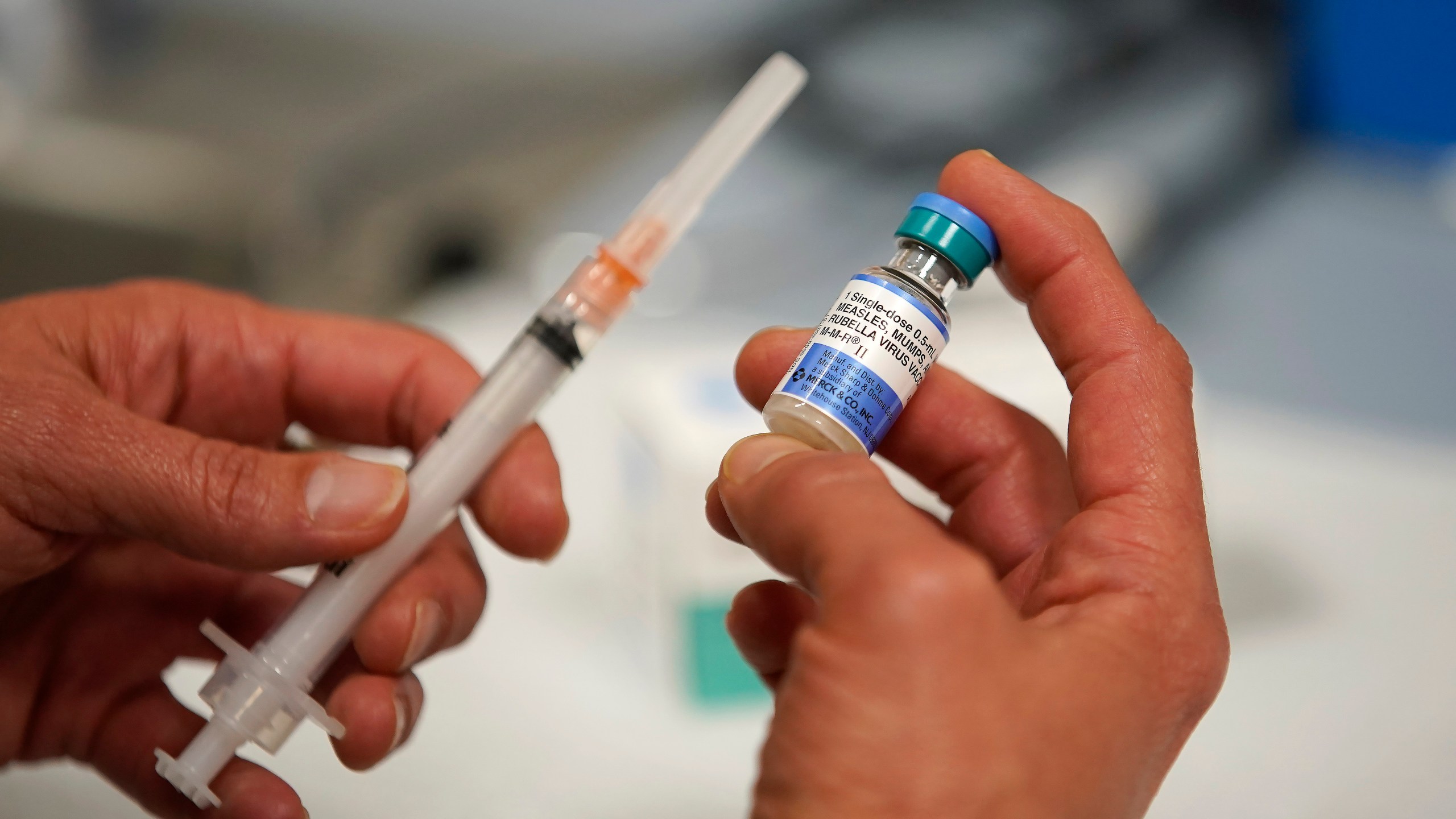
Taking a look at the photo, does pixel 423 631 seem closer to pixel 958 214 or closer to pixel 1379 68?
pixel 958 214

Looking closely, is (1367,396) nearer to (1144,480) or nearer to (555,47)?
(1144,480)

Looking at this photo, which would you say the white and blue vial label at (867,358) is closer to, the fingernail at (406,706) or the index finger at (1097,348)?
the index finger at (1097,348)

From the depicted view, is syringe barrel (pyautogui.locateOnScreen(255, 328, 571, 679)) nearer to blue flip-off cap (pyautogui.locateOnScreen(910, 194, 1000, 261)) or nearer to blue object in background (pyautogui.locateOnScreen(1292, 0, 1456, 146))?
blue flip-off cap (pyautogui.locateOnScreen(910, 194, 1000, 261))

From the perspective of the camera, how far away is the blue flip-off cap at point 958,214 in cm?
48

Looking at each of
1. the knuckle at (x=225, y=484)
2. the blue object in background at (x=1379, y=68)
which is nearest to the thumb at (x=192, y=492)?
the knuckle at (x=225, y=484)

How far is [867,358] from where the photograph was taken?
44 centimetres

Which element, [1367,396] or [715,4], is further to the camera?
[715,4]

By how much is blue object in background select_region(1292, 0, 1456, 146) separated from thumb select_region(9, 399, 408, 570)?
1332 millimetres

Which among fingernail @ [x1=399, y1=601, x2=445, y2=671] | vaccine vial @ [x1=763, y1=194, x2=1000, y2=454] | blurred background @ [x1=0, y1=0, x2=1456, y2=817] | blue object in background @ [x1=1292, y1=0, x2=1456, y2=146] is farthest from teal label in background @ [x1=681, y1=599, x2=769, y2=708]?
blue object in background @ [x1=1292, y1=0, x2=1456, y2=146]

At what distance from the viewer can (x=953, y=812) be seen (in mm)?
341

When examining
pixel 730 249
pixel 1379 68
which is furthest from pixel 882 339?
pixel 1379 68

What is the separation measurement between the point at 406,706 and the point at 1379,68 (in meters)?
1.41

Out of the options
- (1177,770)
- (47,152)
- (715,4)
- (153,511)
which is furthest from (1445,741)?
(47,152)

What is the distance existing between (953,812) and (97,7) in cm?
124
